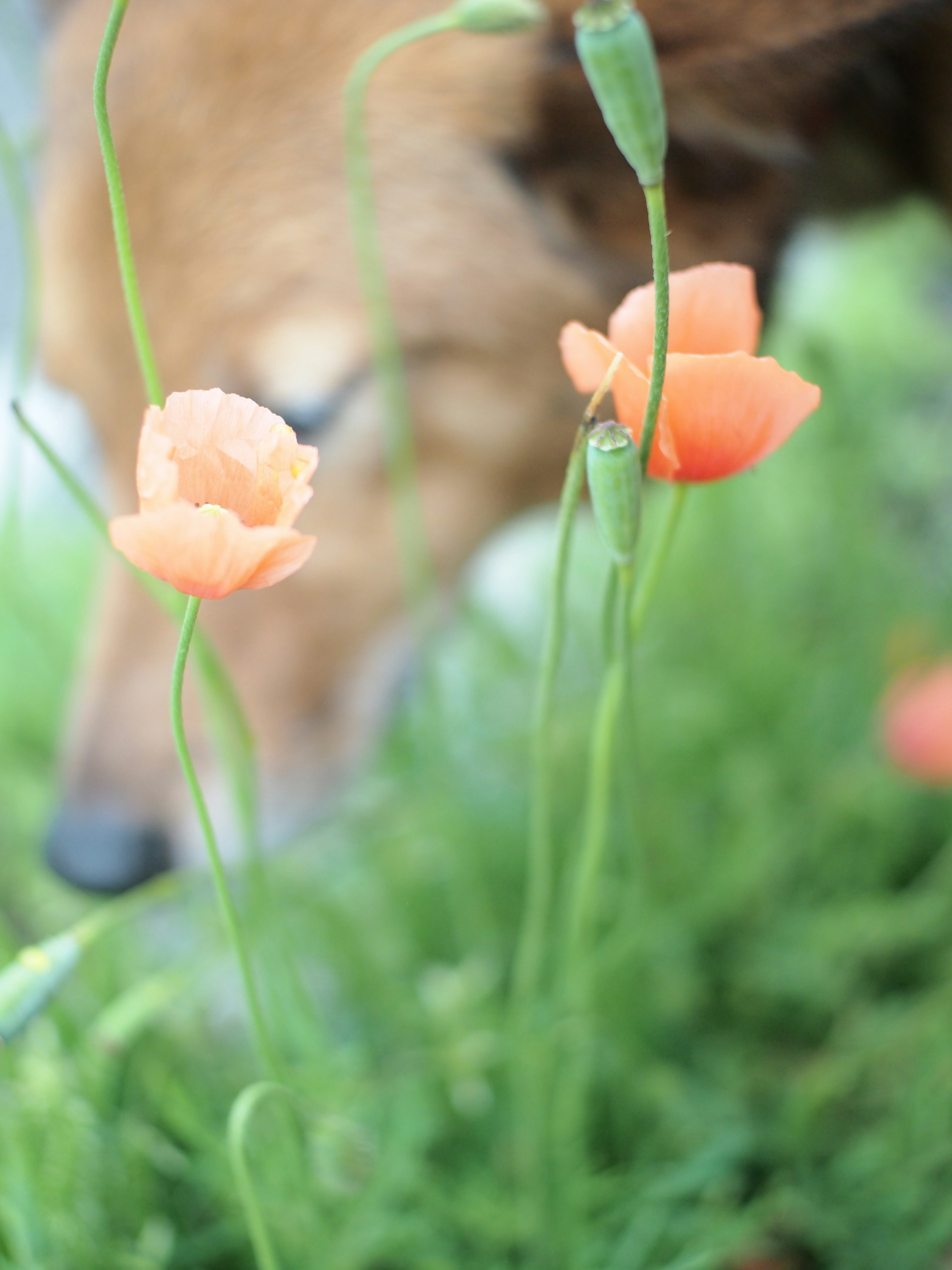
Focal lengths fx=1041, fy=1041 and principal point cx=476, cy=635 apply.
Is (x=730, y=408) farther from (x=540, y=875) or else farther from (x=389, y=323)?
(x=389, y=323)

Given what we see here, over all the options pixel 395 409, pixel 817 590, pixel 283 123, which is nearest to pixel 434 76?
pixel 283 123

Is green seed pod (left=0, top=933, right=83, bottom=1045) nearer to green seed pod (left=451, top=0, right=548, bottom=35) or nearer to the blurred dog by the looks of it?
green seed pod (left=451, top=0, right=548, bottom=35)

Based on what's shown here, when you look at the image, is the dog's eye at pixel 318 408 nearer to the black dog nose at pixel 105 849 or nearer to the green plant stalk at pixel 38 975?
the black dog nose at pixel 105 849

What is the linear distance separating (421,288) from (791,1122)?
0.80 metres

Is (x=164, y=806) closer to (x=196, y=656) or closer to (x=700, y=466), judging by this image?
(x=196, y=656)

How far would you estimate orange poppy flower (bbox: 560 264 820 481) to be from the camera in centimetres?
35

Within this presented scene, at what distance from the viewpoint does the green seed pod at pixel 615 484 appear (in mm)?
347

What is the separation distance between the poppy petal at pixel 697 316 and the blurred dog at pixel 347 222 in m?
0.51

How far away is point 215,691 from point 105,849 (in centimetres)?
59

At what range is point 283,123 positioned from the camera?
0.94 metres

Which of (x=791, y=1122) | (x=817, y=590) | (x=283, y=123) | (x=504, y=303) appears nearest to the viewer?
(x=791, y=1122)

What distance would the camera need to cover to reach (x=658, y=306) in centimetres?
32

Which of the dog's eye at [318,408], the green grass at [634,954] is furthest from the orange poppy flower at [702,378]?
the dog's eye at [318,408]

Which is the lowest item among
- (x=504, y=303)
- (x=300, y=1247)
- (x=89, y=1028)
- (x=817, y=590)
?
(x=817, y=590)
